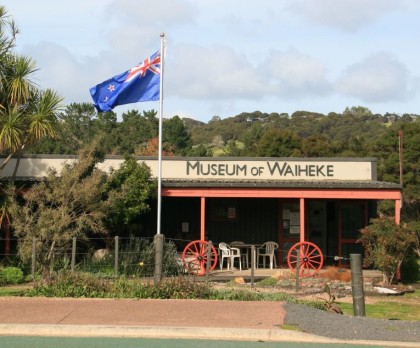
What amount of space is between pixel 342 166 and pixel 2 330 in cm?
1575

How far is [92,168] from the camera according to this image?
64.4 ft

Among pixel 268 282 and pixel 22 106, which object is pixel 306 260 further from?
pixel 22 106

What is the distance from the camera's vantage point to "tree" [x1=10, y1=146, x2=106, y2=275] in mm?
17625

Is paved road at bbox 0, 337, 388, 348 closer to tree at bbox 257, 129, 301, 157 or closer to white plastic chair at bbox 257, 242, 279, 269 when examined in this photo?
white plastic chair at bbox 257, 242, 279, 269

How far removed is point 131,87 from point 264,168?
663 cm

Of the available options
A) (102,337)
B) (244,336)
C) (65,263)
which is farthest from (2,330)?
(65,263)

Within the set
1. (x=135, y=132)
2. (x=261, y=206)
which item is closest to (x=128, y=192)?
(x=261, y=206)

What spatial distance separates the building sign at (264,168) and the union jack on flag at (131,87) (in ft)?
15.5

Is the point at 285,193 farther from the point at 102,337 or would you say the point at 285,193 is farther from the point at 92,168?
the point at 102,337

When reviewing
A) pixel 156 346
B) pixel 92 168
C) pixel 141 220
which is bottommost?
pixel 156 346

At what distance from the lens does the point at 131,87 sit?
1850 cm

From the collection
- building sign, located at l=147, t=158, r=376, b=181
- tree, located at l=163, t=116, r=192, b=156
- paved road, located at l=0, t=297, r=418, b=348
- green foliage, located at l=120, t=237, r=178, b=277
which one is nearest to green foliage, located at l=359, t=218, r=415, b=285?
green foliage, located at l=120, t=237, r=178, b=277

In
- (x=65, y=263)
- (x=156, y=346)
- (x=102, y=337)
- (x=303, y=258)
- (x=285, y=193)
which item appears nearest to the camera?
(x=156, y=346)

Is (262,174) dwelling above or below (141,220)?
above
